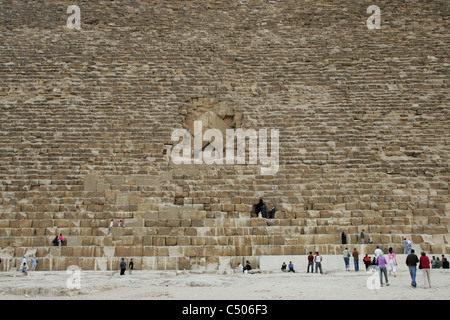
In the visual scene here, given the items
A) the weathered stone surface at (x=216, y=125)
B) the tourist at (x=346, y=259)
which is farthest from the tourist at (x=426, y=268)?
the weathered stone surface at (x=216, y=125)

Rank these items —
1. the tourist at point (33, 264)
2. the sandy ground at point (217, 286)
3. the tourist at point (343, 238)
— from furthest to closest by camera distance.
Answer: the tourist at point (343, 238), the tourist at point (33, 264), the sandy ground at point (217, 286)

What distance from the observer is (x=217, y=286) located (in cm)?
789

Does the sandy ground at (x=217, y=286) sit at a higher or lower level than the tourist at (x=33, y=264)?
lower

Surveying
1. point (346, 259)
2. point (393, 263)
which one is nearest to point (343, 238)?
point (346, 259)

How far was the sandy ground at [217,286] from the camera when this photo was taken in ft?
22.0

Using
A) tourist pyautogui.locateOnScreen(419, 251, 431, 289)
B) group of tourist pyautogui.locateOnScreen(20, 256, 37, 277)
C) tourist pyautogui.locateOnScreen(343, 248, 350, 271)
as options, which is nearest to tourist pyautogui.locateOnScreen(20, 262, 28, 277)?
group of tourist pyautogui.locateOnScreen(20, 256, 37, 277)

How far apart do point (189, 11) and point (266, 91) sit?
643 cm

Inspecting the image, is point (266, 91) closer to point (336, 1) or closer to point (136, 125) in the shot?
point (136, 125)

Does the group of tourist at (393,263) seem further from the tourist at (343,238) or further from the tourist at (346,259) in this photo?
the tourist at (343,238)

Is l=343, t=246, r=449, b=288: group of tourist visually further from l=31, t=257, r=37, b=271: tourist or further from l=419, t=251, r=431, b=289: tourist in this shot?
l=31, t=257, r=37, b=271: tourist

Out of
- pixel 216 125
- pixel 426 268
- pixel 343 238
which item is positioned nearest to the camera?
pixel 426 268

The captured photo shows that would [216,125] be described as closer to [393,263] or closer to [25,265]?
[25,265]

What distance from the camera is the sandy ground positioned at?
672cm

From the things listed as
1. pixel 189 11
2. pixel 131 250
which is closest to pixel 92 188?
pixel 131 250
